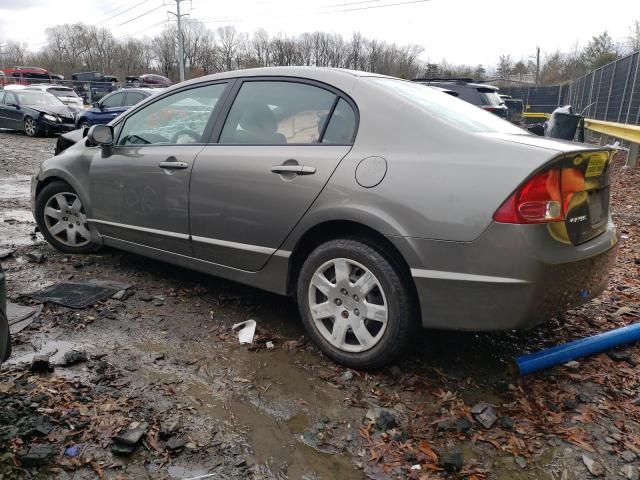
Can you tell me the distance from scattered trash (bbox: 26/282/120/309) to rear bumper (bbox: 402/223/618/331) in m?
2.57

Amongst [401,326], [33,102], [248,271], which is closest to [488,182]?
[401,326]

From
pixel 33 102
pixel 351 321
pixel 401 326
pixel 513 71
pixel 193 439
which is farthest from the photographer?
pixel 513 71

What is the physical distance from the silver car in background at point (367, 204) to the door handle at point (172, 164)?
0.01 meters

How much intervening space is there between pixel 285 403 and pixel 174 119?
2397 mm

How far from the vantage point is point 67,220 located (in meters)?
4.82

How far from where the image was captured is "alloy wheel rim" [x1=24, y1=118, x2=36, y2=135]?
55.3ft

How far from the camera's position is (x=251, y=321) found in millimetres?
3600

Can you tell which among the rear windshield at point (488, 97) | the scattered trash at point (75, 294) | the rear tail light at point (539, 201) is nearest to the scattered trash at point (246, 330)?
the scattered trash at point (75, 294)

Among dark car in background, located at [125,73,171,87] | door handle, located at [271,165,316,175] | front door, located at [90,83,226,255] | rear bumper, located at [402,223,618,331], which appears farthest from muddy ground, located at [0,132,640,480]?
dark car in background, located at [125,73,171,87]

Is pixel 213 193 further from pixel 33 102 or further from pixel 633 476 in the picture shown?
pixel 33 102

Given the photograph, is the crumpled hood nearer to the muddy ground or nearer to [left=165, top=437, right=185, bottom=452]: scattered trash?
the muddy ground

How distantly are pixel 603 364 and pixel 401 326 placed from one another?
1.36 meters

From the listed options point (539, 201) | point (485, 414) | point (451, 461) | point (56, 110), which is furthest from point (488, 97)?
point (56, 110)

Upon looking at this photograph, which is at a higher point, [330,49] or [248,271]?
[330,49]
